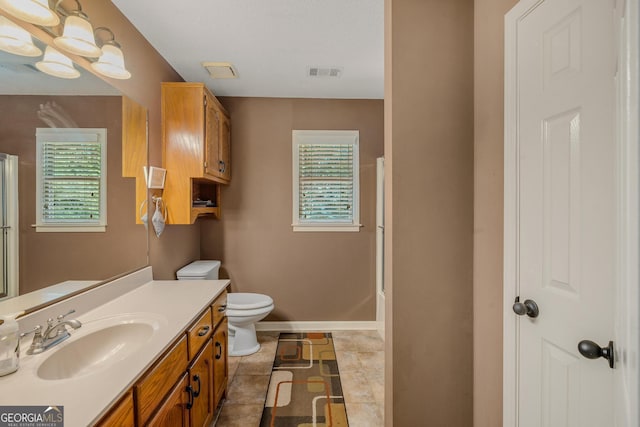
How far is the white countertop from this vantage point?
2.48 feet

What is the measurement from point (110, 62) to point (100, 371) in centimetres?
147

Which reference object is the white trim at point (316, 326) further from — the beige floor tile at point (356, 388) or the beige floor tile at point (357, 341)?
the beige floor tile at point (356, 388)

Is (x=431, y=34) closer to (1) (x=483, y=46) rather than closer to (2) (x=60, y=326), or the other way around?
(1) (x=483, y=46)

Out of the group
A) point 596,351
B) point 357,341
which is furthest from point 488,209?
point 357,341

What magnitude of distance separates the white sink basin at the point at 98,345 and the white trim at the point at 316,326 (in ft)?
6.30

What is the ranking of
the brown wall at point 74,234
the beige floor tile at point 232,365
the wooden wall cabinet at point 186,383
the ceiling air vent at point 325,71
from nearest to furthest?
the wooden wall cabinet at point 186,383, the brown wall at point 74,234, the beige floor tile at point 232,365, the ceiling air vent at point 325,71

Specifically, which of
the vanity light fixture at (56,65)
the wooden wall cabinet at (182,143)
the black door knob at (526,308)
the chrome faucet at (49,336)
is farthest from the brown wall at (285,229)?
the black door knob at (526,308)

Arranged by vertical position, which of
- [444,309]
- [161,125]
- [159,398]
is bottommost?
[159,398]

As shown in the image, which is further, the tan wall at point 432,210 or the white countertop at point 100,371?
the tan wall at point 432,210

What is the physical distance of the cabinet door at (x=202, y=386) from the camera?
137 cm

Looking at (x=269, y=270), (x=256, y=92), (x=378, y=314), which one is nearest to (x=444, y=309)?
(x=378, y=314)

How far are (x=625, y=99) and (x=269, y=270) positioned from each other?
9.64 ft

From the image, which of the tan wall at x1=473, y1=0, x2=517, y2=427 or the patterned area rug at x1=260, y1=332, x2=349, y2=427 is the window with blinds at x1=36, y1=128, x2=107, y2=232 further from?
the tan wall at x1=473, y1=0, x2=517, y2=427

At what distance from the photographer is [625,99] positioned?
480 mm
